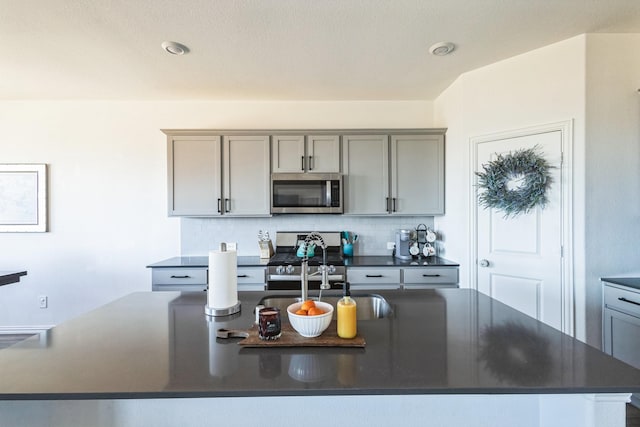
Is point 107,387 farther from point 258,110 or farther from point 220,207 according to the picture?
point 258,110

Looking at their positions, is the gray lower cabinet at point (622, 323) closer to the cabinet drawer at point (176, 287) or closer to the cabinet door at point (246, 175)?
the cabinet door at point (246, 175)

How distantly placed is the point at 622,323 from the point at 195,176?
369cm

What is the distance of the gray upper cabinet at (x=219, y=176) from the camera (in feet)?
9.87

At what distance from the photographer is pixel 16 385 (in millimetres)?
805

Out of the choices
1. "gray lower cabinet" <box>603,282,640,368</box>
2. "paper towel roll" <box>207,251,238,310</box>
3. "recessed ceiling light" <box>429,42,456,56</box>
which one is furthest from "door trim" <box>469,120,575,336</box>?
"paper towel roll" <box>207,251,238,310</box>

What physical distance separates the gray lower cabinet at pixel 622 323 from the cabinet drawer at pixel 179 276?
3236 mm

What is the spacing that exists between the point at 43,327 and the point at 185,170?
2.46 meters

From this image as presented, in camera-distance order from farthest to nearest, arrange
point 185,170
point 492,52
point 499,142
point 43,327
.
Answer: point 43,327
point 185,170
point 499,142
point 492,52

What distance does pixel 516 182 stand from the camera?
2359 mm

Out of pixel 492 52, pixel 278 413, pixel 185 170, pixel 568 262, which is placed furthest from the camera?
pixel 185 170

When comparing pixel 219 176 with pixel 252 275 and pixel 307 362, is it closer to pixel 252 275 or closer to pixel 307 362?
pixel 252 275

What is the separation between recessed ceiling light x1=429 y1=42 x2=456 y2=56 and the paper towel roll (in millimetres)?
2147

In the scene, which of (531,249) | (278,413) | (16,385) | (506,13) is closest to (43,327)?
(16,385)

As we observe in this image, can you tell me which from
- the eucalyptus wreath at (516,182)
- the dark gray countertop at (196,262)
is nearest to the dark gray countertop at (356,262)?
the dark gray countertop at (196,262)
